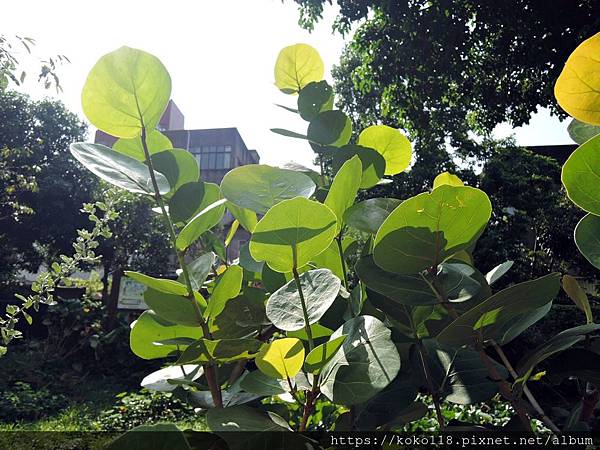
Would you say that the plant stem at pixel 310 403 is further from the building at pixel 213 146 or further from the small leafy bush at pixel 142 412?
the building at pixel 213 146

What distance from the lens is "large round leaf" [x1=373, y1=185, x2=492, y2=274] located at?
0.23 meters

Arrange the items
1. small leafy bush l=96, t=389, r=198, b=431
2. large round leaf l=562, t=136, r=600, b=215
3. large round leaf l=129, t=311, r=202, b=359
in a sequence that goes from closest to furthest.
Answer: large round leaf l=562, t=136, r=600, b=215, large round leaf l=129, t=311, r=202, b=359, small leafy bush l=96, t=389, r=198, b=431

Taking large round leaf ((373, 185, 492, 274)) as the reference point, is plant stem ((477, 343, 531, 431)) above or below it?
below

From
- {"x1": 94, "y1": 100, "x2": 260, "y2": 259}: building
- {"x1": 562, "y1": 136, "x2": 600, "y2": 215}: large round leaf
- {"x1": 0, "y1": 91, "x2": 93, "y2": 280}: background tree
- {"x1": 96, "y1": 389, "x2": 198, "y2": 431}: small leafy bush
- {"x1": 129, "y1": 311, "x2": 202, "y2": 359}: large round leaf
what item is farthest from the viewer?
{"x1": 94, "y1": 100, "x2": 260, "y2": 259}: building

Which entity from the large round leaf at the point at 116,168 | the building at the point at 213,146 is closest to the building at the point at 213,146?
the building at the point at 213,146

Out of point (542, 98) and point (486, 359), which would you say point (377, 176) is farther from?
point (542, 98)

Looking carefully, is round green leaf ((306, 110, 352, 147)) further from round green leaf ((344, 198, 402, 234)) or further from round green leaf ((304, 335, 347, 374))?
round green leaf ((304, 335, 347, 374))

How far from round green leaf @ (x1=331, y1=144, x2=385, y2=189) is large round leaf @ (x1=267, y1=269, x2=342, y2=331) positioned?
0.12 metres

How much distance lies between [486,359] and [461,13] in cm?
726

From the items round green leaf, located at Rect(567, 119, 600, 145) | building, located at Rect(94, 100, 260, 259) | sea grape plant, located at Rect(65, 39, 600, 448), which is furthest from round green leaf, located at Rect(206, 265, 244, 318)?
building, located at Rect(94, 100, 260, 259)

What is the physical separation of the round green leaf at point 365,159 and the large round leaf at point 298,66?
9cm

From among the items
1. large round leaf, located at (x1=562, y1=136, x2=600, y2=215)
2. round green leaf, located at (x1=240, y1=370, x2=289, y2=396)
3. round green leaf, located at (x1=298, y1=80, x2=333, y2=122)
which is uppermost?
round green leaf, located at (x1=298, y1=80, x2=333, y2=122)

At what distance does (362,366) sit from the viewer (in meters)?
0.24

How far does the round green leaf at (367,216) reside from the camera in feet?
1.03
